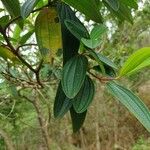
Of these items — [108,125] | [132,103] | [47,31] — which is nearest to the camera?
[132,103]

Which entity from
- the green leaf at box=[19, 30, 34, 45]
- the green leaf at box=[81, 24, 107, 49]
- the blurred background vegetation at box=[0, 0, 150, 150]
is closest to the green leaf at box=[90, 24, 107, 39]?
the green leaf at box=[81, 24, 107, 49]

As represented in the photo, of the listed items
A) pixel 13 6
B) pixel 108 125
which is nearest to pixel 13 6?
pixel 13 6

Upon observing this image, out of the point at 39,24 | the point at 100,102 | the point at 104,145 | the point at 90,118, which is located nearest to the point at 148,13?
the point at 100,102

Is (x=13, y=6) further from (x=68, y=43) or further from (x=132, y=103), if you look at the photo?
(x=132, y=103)

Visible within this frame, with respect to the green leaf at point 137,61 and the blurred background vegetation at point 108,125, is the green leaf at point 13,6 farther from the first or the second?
the blurred background vegetation at point 108,125

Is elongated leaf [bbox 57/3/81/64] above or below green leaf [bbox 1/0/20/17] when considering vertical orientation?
below

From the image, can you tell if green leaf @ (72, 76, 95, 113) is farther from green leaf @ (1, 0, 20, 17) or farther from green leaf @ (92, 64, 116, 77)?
green leaf @ (1, 0, 20, 17)

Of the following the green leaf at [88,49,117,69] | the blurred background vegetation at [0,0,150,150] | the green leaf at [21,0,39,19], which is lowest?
the green leaf at [88,49,117,69]
